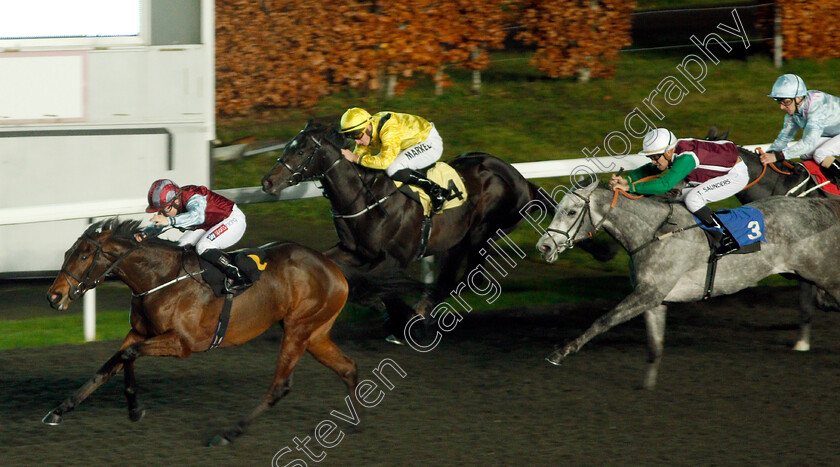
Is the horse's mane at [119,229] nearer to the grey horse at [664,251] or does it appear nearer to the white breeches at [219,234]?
the white breeches at [219,234]

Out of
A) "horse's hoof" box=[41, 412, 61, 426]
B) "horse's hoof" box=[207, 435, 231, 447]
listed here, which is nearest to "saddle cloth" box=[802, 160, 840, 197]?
"horse's hoof" box=[207, 435, 231, 447]

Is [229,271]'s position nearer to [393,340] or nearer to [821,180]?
[393,340]

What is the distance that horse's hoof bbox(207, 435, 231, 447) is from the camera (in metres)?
5.21

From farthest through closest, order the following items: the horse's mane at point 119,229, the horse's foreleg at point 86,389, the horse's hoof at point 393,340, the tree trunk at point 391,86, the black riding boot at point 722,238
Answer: the tree trunk at point 391,86 < the horse's hoof at point 393,340 < the black riding boot at point 722,238 < the horse's mane at point 119,229 < the horse's foreleg at point 86,389

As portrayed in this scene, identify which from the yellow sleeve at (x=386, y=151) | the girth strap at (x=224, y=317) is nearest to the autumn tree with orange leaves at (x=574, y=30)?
the yellow sleeve at (x=386, y=151)

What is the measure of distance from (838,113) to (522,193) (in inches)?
97.2

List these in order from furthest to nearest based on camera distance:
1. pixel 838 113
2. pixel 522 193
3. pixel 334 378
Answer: pixel 522 193, pixel 838 113, pixel 334 378

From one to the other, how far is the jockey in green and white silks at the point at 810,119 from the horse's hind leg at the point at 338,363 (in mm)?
3745

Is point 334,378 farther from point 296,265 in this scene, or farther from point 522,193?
point 522,193

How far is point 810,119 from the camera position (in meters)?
7.62

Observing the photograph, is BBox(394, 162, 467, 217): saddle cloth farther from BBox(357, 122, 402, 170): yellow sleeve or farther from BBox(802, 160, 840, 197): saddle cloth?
BBox(802, 160, 840, 197): saddle cloth

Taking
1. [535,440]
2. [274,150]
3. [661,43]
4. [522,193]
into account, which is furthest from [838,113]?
[661,43]

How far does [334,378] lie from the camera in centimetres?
647

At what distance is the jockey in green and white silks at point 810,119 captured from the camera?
7.57m
